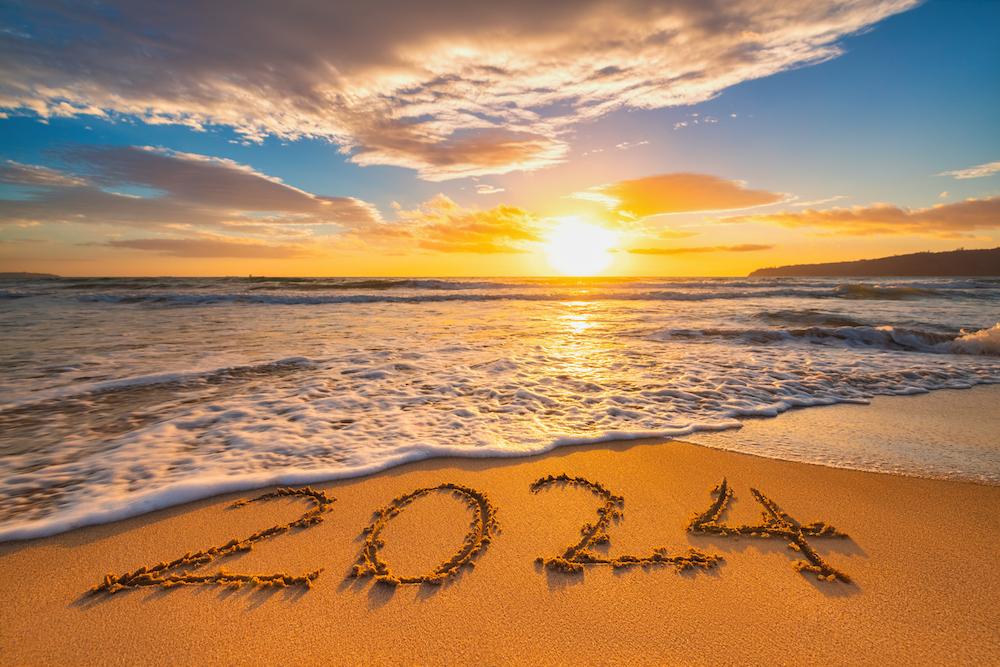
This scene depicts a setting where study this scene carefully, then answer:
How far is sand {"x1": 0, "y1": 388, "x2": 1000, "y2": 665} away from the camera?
76.2 inches

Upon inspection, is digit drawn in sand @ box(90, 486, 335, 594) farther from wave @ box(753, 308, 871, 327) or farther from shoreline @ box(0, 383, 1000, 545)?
wave @ box(753, 308, 871, 327)

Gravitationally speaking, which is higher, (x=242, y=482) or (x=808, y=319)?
(x=242, y=482)

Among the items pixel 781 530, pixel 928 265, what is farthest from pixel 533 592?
pixel 928 265

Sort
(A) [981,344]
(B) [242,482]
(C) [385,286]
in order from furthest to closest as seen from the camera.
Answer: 1. (C) [385,286]
2. (A) [981,344]
3. (B) [242,482]

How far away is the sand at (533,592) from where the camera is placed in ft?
6.35

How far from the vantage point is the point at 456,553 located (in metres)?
2.59

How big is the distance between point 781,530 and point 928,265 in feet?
410

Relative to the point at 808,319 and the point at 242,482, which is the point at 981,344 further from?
the point at 242,482

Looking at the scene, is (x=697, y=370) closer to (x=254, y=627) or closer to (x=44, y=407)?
(x=254, y=627)

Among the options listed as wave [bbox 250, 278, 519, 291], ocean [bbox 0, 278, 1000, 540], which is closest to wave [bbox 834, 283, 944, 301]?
ocean [bbox 0, 278, 1000, 540]

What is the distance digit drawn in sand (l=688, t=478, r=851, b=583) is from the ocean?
125 cm

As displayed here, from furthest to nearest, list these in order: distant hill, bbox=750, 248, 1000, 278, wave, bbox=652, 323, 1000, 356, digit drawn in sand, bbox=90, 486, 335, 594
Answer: distant hill, bbox=750, 248, 1000, 278 → wave, bbox=652, 323, 1000, 356 → digit drawn in sand, bbox=90, 486, 335, 594

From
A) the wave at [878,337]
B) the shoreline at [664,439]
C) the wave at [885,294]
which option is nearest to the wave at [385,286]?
the wave at [885,294]

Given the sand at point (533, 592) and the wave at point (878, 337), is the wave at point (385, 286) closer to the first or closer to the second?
the wave at point (878, 337)
